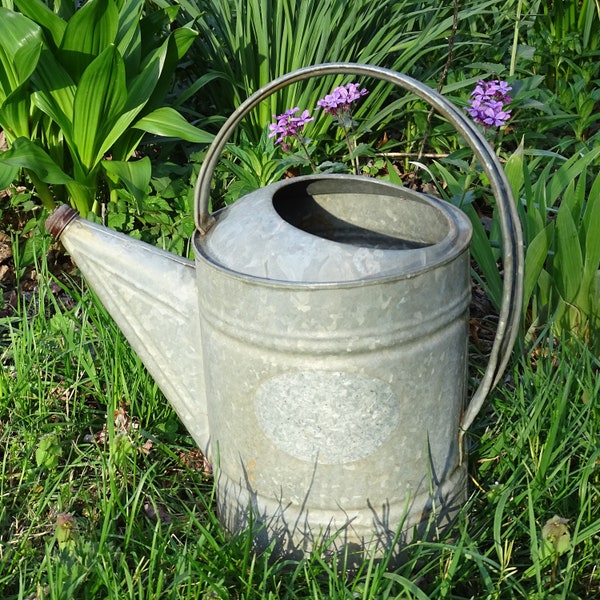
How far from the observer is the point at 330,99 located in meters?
2.29

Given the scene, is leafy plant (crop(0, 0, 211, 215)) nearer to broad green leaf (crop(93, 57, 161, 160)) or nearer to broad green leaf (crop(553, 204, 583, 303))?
broad green leaf (crop(93, 57, 161, 160))

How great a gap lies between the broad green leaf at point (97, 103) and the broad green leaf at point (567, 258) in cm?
119

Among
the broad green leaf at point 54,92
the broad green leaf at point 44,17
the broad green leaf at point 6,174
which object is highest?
the broad green leaf at point 44,17

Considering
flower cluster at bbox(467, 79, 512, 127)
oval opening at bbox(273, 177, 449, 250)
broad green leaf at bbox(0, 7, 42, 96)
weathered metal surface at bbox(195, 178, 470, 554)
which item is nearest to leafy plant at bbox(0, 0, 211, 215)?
broad green leaf at bbox(0, 7, 42, 96)

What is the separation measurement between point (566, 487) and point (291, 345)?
0.61 meters

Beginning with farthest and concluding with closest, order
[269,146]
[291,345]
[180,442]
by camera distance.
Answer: [269,146], [180,442], [291,345]

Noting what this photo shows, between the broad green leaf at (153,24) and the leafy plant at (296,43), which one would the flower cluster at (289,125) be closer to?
the leafy plant at (296,43)

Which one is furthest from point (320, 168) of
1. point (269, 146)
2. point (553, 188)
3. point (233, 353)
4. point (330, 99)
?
point (233, 353)

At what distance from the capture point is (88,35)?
2324 millimetres

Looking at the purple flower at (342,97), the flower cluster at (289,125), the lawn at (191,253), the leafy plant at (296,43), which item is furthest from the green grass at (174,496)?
the leafy plant at (296,43)

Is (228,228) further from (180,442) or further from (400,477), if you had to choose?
(180,442)

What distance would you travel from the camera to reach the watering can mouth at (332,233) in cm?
130

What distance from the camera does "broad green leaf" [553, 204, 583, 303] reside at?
1.86m

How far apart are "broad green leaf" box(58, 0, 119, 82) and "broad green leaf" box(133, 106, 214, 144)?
0.74 feet
